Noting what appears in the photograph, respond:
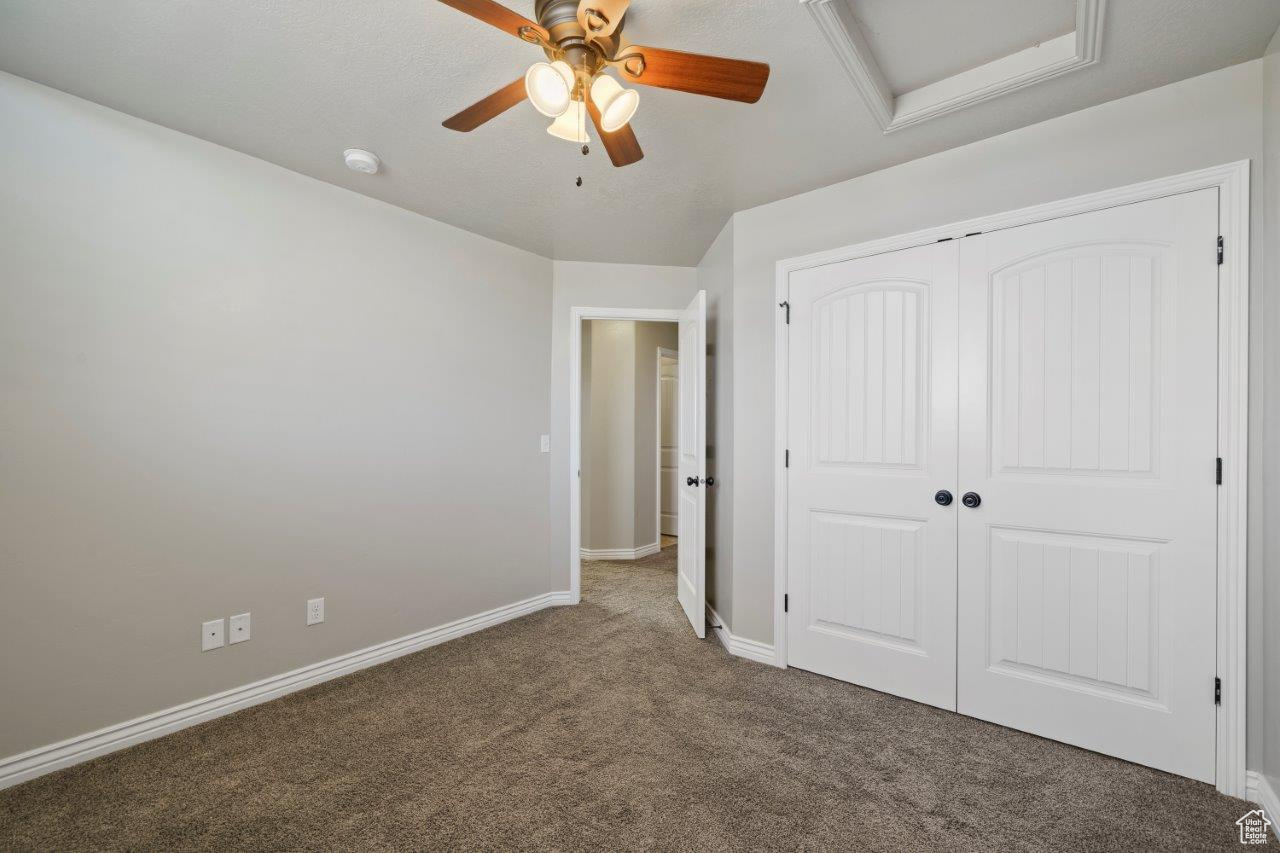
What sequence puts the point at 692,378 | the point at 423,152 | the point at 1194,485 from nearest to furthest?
the point at 1194,485, the point at 423,152, the point at 692,378

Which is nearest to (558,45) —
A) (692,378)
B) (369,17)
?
(369,17)

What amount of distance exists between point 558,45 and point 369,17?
0.63m

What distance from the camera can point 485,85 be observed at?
1.90 metres

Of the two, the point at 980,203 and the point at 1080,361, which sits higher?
the point at 980,203

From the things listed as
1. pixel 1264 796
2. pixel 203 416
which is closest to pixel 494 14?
pixel 203 416

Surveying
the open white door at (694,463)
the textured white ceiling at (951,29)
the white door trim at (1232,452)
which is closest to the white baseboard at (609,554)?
the open white door at (694,463)

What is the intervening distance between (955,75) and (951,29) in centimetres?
27

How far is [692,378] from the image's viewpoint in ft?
10.9

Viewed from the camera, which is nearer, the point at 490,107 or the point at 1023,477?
the point at 490,107

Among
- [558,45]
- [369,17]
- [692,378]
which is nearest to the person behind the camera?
[558,45]

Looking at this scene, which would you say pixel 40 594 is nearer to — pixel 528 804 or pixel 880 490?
pixel 528 804

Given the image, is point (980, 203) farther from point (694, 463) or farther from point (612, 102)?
point (694, 463)

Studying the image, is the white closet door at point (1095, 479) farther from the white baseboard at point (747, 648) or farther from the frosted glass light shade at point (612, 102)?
the frosted glass light shade at point (612, 102)

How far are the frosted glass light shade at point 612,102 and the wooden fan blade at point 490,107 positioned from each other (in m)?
0.21
